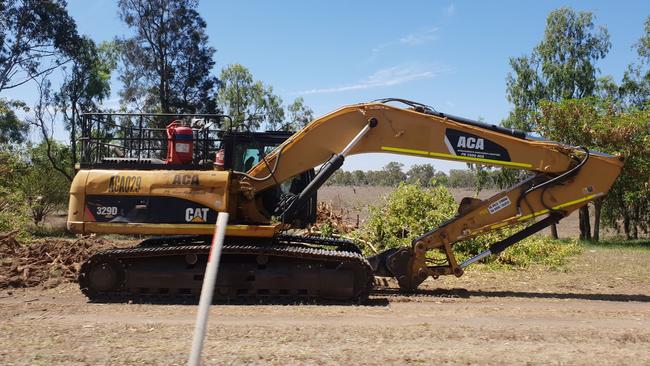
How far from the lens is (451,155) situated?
27.1ft

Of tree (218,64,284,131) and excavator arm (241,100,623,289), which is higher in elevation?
tree (218,64,284,131)

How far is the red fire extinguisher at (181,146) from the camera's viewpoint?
824 cm

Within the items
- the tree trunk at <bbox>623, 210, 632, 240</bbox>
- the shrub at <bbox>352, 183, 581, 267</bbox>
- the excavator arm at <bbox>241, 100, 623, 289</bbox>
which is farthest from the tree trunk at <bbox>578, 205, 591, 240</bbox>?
the excavator arm at <bbox>241, 100, 623, 289</bbox>

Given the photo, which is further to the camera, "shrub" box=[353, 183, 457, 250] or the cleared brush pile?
"shrub" box=[353, 183, 457, 250]

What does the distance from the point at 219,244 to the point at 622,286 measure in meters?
9.17

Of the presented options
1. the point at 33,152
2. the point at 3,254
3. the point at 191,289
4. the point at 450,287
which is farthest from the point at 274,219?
the point at 33,152

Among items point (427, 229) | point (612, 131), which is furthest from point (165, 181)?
point (612, 131)

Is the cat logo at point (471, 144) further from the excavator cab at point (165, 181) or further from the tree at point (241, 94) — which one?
the tree at point (241, 94)

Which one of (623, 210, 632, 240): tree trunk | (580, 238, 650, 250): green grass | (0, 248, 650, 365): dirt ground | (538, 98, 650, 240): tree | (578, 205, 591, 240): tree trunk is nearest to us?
(0, 248, 650, 365): dirt ground

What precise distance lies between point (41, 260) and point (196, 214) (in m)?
5.24

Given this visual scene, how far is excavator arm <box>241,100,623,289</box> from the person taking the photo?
8242 millimetres

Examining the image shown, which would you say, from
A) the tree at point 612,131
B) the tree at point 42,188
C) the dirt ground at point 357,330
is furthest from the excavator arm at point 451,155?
the tree at point 42,188

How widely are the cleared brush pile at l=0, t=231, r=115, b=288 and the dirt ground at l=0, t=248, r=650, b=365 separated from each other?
65cm

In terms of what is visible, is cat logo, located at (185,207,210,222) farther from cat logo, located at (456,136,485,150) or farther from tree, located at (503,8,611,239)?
tree, located at (503,8,611,239)
